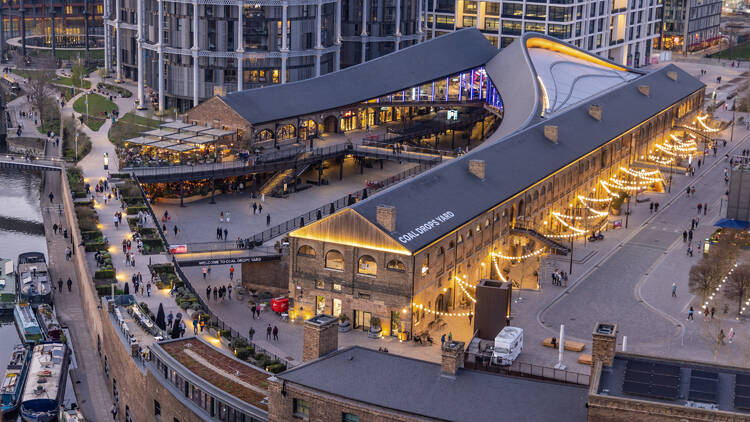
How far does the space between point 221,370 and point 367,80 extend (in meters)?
89.0

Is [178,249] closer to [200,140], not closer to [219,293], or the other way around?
[219,293]

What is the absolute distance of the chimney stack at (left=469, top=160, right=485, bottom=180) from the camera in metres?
105

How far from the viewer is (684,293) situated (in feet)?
335

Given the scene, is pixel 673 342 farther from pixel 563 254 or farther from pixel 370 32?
pixel 370 32

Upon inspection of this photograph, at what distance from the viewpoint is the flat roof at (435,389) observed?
5619 centimetres

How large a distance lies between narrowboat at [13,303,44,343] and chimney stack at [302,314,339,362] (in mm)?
39243

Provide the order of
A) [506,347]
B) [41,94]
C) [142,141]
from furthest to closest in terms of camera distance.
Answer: [41,94] → [142,141] → [506,347]

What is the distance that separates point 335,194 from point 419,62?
34.0 m

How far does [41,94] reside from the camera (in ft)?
588

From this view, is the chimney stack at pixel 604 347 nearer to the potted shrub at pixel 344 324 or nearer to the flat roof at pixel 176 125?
the potted shrub at pixel 344 324

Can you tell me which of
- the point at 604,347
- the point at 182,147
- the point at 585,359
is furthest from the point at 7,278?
the point at 604,347

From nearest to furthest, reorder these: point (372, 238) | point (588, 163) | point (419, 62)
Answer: point (372, 238) → point (588, 163) → point (419, 62)

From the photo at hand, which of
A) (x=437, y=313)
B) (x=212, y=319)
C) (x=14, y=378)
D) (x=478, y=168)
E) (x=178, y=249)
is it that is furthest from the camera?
(x=478, y=168)

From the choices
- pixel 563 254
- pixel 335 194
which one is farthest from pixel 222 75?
pixel 563 254
